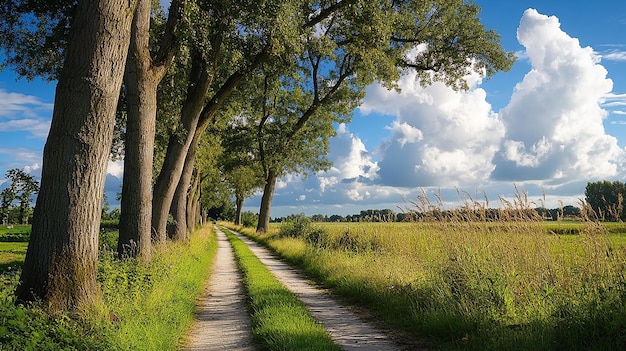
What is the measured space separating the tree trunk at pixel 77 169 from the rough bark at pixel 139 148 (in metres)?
4.35

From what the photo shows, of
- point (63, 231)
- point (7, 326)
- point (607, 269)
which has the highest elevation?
point (63, 231)

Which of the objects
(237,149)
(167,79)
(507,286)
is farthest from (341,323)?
(237,149)

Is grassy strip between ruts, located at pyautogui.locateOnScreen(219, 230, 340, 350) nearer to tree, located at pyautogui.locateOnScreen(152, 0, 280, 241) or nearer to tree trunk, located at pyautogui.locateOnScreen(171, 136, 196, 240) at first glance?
tree, located at pyautogui.locateOnScreen(152, 0, 280, 241)

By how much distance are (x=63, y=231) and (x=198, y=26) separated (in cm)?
771

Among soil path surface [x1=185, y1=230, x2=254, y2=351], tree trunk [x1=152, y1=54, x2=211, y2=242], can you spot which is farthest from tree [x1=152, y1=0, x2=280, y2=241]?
soil path surface [x1=185, y1=230, x2=254, y2=351]

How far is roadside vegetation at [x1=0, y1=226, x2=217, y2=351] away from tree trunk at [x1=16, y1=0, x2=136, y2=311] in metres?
0.39

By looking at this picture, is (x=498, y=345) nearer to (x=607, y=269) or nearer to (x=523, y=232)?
(x=607, y=269)

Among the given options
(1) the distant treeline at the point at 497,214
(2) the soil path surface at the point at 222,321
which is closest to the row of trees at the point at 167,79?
(2) the soil path surface at the point at 222,321

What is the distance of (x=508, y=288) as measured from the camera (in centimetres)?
749

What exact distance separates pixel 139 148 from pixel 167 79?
5.49m

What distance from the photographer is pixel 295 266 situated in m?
19.3

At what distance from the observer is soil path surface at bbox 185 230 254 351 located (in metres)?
7.59

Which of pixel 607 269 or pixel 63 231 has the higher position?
pixel 63 231

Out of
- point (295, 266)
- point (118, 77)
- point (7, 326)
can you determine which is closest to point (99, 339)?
point (7, 326)
